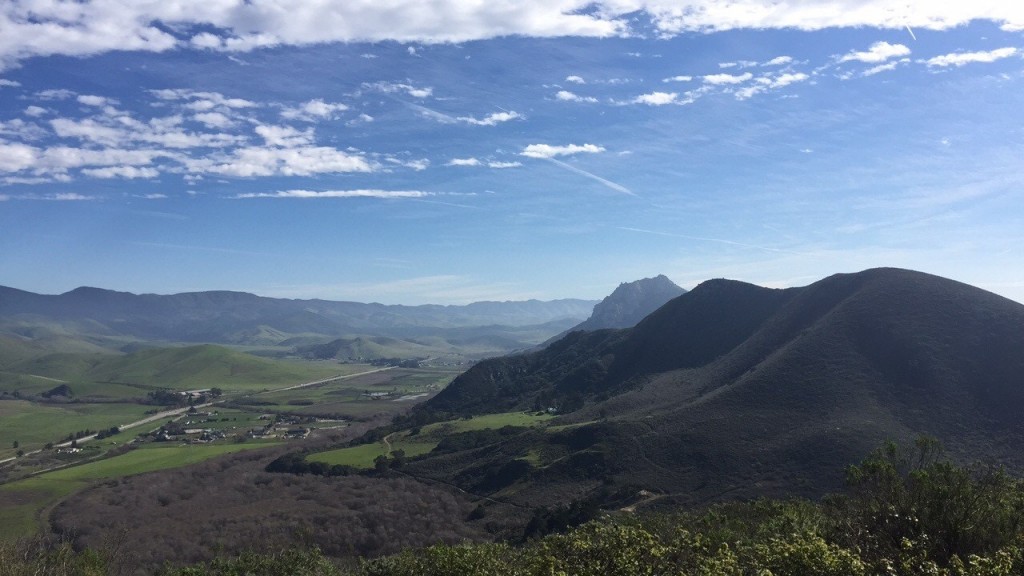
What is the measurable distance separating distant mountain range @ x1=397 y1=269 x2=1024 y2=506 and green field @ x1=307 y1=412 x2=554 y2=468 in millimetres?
8017

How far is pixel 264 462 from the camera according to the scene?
392 ft

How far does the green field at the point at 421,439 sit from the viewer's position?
114250mm

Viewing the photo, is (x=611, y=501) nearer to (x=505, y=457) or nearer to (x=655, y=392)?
(x=505, y=457)

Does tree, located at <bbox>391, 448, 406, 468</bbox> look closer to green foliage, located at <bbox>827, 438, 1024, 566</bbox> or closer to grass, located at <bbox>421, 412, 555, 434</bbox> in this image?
grass, located at <bbox>421, 412, 555, 434</bbox>

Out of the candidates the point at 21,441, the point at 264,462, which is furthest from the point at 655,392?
the point at 21,441

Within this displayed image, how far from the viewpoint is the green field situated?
114250mm

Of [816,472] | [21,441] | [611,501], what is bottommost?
[21,441]

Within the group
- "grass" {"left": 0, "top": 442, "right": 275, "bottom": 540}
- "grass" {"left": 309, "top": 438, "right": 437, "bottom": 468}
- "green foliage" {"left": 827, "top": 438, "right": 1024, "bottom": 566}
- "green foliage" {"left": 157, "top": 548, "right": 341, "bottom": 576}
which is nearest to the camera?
"green foliage" {"left": 827, "top": 438, "right": 1024, "bottom": 566}

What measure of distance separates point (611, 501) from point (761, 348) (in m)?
61.9

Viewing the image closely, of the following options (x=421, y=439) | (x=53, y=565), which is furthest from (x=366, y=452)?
(x=53, y=565)

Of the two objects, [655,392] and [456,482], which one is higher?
[655,392]

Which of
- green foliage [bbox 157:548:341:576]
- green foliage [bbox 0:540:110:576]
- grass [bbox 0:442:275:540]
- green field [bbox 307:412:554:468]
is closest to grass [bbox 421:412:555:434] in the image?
green field [bbox 307:412:554:468]

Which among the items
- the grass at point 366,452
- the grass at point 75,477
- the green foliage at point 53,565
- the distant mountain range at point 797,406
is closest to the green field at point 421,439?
the grass at point 366,452

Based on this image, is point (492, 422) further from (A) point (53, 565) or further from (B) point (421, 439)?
(A) point (53, 565)
